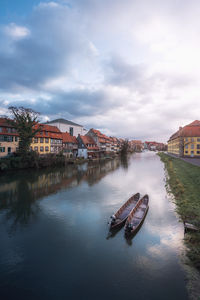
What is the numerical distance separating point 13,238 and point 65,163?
3924 centimetres

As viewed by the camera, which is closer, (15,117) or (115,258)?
(115,258)

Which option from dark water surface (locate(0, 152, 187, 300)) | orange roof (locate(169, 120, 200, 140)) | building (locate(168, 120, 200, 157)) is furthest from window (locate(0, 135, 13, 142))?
orange roof (locate(169, 120, 200, 140))

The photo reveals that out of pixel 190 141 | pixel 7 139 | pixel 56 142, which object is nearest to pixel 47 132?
pixel 56 142

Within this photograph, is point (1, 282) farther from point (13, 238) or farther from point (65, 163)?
point (65, 163)

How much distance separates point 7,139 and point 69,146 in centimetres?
2468

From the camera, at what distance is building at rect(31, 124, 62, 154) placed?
2007 inches

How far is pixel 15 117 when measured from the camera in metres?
42.5

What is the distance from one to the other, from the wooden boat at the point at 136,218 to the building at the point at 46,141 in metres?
41.7

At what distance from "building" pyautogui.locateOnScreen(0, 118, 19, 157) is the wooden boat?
3993cm

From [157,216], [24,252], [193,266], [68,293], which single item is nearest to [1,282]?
[24,252]

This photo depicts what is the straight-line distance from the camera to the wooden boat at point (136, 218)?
36.7 feet

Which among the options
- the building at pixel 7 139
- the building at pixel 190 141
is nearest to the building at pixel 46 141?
the building at pixel 7 139

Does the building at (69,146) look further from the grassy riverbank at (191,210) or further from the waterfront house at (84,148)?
the grassy riverbank at (191,210)

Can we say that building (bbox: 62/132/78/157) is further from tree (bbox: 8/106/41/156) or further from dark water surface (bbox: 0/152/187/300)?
dark water surface (bbox: 0/152/187/300)
